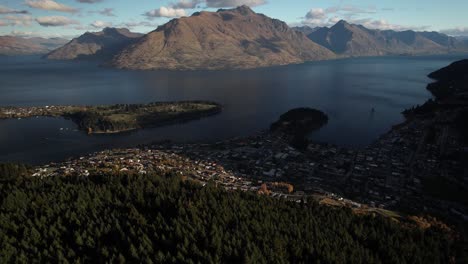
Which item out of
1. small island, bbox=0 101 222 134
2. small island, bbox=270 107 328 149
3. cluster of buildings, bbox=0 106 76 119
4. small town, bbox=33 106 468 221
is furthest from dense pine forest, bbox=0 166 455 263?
cluster of buildings, bbox=0 106 76 119

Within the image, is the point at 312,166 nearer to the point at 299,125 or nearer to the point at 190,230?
Result: the point at 299,125

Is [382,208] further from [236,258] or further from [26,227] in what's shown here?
[26,227]

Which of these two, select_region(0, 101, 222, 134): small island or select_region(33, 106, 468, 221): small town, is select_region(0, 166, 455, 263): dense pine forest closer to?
select_region(33, 106, 468, 221): small town

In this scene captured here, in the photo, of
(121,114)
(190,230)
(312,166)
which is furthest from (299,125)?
(190,230)

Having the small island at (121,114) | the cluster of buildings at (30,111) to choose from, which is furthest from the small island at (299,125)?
the cluster of buildings at (30,111)

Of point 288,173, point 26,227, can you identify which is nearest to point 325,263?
point 26,227
